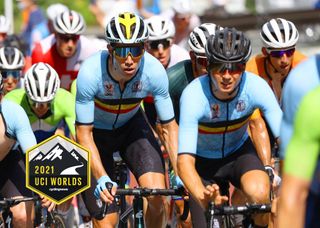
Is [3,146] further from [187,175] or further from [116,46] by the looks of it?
[187,175]

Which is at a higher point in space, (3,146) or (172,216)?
(3,146)

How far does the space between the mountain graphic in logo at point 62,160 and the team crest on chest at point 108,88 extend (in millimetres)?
846

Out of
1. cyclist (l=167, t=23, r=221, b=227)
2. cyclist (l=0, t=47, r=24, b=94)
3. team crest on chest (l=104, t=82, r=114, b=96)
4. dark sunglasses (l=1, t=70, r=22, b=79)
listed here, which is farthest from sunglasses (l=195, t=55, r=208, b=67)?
dark sunglasses (l=1, t=70, r=22, b=79)

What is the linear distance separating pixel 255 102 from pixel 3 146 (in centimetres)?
225

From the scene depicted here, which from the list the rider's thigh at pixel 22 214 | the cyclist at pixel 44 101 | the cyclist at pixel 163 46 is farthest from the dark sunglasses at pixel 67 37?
the rider's thigh at pixel 22 214

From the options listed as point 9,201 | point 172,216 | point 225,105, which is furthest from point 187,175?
point 172,216

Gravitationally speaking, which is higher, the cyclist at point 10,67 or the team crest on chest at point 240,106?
the cyclist at point 10,67

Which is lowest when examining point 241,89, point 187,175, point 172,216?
point 172,216

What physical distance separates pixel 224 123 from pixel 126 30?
1.33 meters

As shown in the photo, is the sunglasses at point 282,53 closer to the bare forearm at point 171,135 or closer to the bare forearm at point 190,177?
the bare forearm at point 171,135

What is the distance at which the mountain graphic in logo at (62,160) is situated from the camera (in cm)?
866

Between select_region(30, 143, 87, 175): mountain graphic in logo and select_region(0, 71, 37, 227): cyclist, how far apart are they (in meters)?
0.52

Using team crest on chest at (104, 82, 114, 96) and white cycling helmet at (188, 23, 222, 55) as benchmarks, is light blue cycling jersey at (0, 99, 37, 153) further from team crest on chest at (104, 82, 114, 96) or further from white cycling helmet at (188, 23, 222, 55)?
white cycling helmet at (188, 23, 222, 55)

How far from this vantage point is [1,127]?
9.31 m
